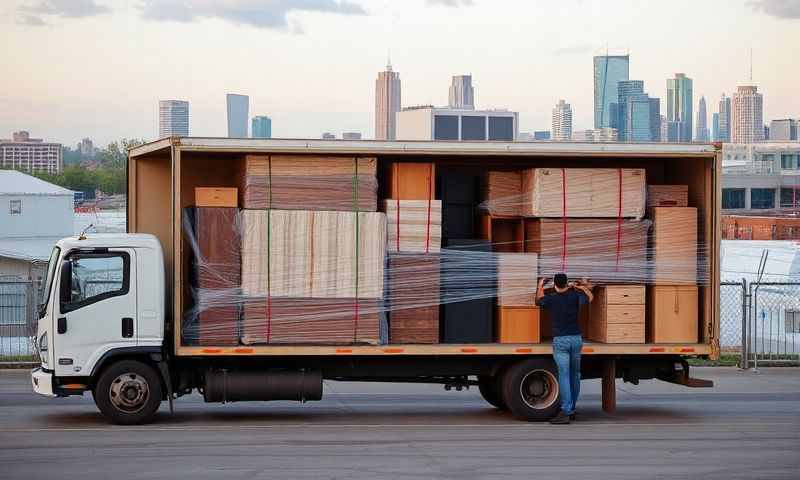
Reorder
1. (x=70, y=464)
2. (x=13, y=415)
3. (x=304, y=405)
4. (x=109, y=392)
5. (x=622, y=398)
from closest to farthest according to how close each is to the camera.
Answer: (x=70, y=464) < (x=109, y=392) < (x=13, y=415) < (x=304, y=405) < (x=622, y=398)

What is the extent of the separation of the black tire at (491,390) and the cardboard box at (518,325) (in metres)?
0.66

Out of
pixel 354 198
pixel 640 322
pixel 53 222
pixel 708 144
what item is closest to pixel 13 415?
pixel 354 198

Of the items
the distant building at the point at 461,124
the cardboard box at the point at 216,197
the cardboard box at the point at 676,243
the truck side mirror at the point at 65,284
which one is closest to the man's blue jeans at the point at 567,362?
the cardboard box at the point at 676,243

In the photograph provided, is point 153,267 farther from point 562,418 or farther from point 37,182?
point 37,182

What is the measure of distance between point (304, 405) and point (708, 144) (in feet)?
19.9

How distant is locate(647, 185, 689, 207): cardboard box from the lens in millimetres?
14180

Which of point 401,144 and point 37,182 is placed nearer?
point 401,144

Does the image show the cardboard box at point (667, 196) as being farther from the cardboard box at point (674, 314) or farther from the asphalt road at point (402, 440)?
the asphalt road at point (402, 440)

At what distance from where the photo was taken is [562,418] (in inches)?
537

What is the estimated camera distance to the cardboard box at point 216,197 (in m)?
13.4

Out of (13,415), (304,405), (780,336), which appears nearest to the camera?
(13,415)

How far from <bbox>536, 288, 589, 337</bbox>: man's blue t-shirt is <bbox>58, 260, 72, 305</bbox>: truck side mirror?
5267 millimetres

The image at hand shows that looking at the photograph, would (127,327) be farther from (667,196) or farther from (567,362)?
(667,196)

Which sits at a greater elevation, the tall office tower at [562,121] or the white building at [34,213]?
the tall office tower at [562,121]
